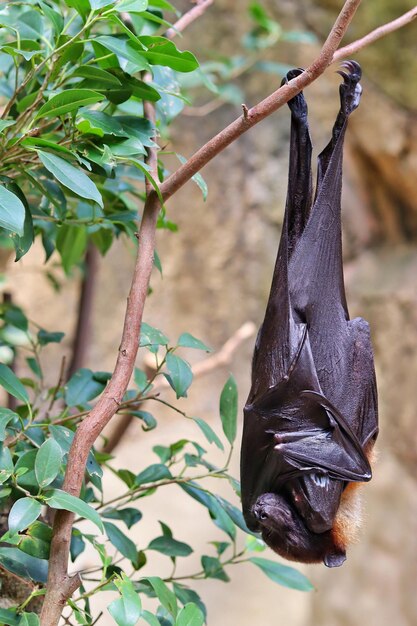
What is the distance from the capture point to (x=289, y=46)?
183 inches

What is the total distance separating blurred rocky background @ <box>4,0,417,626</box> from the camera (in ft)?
15.1

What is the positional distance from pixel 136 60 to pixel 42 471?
2.25 ft

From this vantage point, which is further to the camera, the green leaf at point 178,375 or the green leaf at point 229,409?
the green leaf at point 229,409

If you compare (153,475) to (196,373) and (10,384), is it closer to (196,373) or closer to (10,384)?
(10,384)

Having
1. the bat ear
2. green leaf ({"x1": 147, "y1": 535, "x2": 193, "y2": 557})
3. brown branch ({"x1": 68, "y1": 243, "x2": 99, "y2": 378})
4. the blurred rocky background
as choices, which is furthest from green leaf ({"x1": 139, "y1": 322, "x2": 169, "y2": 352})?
the blurred rocky background

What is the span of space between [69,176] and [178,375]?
1.43 feet

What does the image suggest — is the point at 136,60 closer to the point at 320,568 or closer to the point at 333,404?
the point at 333,404

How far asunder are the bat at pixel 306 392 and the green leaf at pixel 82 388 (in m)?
0.36

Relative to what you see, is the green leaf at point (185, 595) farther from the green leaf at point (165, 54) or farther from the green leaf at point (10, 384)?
the green leaf at point (165, 54)

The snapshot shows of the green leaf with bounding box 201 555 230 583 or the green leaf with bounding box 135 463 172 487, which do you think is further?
the green leaf with bounding box 201 555 230 583

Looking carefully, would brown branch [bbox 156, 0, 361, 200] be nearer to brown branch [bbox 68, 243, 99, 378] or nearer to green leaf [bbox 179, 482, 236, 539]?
green leaf [bbox 179, 482, 236, 539]

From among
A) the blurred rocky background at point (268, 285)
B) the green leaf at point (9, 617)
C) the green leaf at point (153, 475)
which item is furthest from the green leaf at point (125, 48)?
the blurred rocky background at point (268, 285)

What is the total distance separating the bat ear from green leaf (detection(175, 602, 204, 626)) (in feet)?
1.72

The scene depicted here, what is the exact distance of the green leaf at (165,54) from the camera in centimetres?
139
